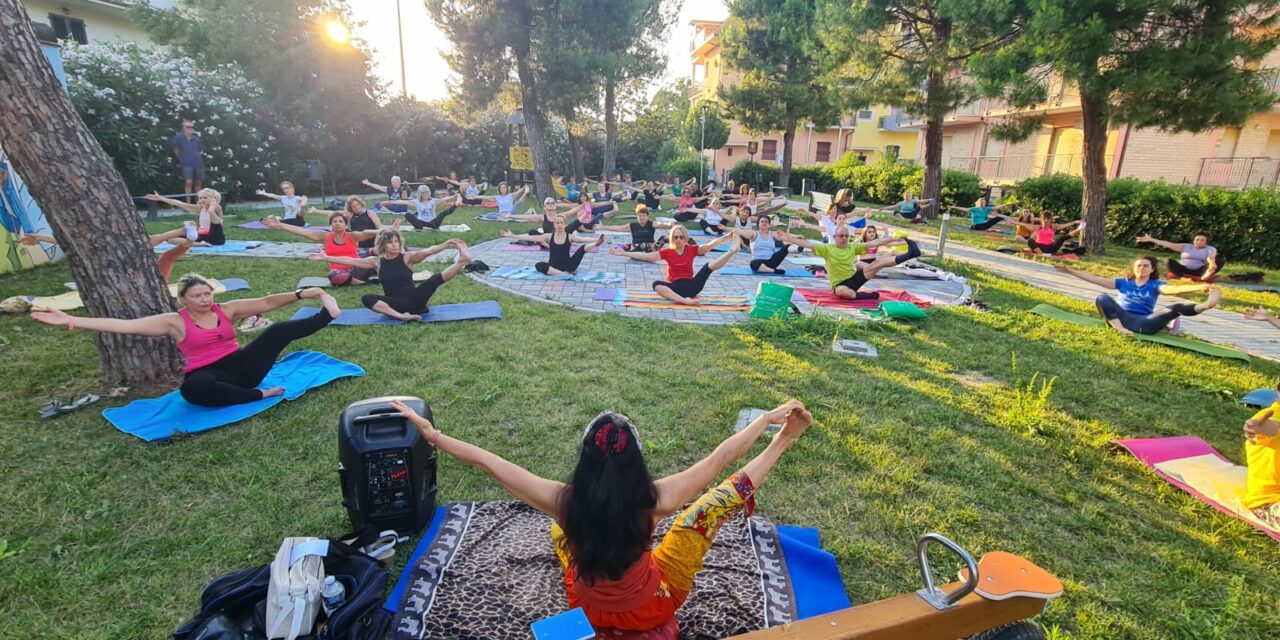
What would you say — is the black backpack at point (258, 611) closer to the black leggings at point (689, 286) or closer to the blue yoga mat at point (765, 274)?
the black leggings at point (689, 286)

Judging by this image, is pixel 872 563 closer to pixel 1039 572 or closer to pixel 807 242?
pixel 1039 572

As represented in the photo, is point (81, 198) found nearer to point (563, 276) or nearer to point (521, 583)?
point (521, 583)

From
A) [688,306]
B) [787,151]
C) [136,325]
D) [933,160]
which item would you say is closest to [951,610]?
[136,325]

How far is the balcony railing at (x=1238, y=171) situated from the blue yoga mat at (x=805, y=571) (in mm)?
24265

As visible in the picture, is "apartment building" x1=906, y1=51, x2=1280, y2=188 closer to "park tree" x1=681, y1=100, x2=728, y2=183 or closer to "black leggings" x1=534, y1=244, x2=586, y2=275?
"black leggings" x1=534, y1=244, x2=586, y2=275

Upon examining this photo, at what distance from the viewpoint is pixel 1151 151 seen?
21250mm

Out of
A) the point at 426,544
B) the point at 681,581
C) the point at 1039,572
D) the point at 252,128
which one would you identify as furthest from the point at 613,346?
the point at 252,128

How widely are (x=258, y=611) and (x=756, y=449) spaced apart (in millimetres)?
3176

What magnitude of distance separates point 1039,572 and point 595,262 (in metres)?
9.90

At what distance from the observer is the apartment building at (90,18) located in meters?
22.4

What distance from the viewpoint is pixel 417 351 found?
621 centimetres

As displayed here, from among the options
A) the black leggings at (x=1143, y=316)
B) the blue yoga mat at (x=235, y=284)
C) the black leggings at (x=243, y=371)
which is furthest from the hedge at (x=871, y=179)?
the black leggings at (x=243, y=371)

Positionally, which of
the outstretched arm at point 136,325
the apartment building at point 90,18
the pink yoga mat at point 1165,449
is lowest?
the pink yoga mat at point 1165,449

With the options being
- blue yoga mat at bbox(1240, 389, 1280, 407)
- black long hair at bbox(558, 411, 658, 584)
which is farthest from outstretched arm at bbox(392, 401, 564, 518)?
blue yoga mat at bbox(1240, 389, 1280, 407)
